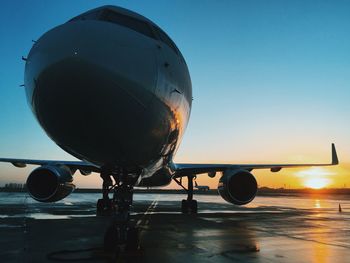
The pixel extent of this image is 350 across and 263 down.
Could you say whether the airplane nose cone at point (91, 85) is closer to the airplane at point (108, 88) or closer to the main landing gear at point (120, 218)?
the airplane at point (108, 88)

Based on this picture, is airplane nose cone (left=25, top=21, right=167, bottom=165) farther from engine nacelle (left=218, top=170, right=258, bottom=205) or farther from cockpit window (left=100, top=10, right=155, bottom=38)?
engine nacelle (left=218, top=170, right=258, bottom=205)

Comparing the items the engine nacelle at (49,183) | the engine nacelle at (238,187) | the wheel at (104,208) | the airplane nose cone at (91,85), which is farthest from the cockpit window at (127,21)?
the wheel at (104,208)

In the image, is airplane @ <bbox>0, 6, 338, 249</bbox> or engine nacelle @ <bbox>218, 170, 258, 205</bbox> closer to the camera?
airplane @ <bbox>0, 6, 338, 249</bbox>

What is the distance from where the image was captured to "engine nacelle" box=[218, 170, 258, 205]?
12227 millimetres

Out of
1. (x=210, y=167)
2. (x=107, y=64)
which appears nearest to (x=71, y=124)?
(x=107, y=64)

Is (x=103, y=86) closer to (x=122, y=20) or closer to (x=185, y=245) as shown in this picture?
(x=122, y=20)

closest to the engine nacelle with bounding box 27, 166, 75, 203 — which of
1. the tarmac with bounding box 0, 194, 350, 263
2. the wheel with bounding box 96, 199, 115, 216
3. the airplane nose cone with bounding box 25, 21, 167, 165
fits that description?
the tarmac with bounding box 0, 194, 350, 263

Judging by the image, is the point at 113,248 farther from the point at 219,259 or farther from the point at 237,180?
the point at 237,180

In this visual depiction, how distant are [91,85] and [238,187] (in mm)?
9021

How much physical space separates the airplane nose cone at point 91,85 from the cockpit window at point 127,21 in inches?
21.5

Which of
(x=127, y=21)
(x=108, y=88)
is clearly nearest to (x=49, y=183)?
(x=127, y=21)

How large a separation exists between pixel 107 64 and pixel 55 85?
68 centimetres

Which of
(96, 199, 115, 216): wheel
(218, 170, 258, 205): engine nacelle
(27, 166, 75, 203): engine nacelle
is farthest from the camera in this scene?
(96, 199, 115, 216): wheel

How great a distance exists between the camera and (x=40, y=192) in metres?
11.8
